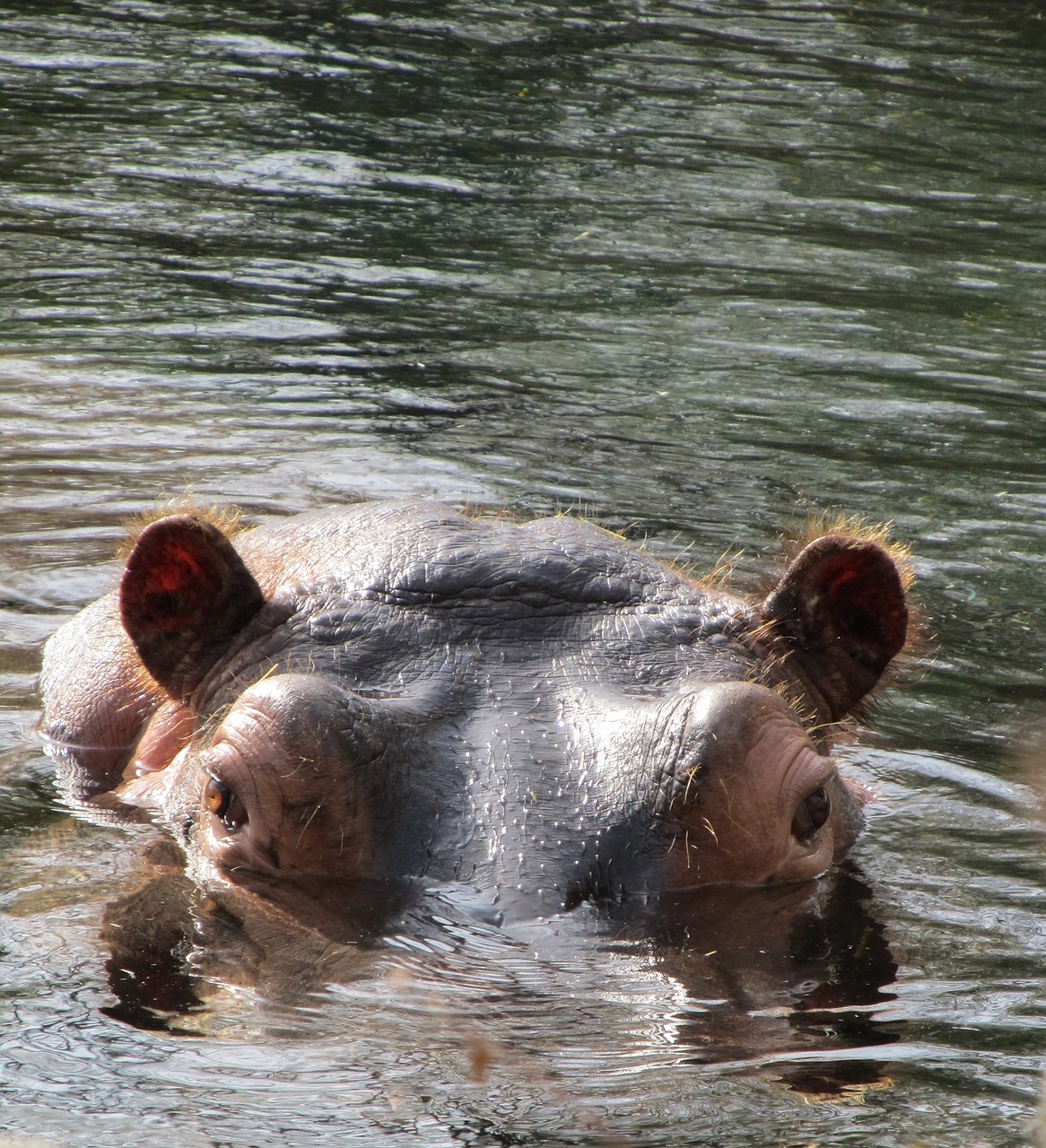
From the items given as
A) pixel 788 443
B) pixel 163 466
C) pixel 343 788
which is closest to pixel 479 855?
pixel 343 788

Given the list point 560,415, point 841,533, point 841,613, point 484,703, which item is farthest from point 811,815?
point 560,415

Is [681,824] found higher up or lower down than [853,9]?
lower down

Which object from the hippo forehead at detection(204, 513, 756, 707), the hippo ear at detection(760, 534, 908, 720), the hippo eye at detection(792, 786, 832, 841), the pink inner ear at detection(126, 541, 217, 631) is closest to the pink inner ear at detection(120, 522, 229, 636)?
the pink inner ear at detection(126, 541, 217, 631)

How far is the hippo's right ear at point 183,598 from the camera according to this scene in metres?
4.78

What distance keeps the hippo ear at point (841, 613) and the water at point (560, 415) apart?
0.56 metres

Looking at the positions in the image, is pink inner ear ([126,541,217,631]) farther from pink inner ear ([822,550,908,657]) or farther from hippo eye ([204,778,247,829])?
pink inner ear ([822,550,908,657])

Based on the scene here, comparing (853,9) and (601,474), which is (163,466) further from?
(853,9)

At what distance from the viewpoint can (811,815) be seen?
15.0 ft

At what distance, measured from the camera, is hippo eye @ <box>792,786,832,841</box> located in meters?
4.51

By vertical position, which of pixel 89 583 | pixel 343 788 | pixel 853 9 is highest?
pixel 853 9

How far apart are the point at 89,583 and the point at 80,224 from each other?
21.9 ft

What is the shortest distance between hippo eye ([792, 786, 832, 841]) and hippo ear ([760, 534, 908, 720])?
0.61 m

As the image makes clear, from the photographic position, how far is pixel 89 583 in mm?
7516

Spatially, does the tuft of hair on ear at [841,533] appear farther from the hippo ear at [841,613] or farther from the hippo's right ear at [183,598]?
the hippo's right ear at [183,598]
